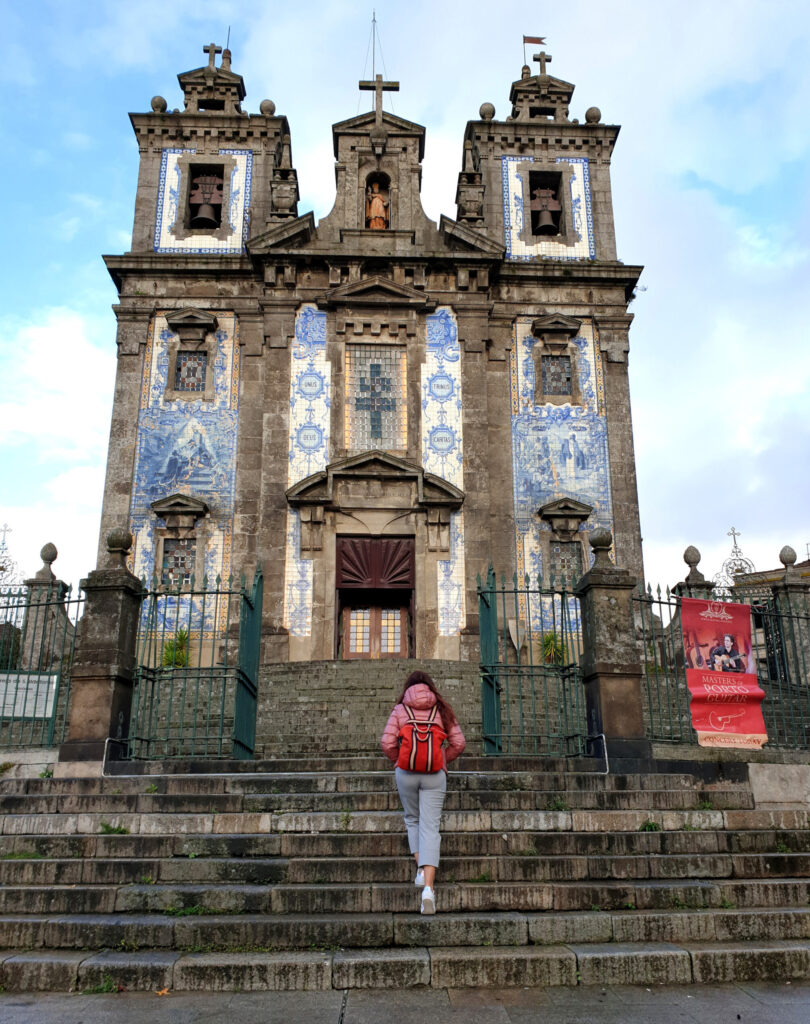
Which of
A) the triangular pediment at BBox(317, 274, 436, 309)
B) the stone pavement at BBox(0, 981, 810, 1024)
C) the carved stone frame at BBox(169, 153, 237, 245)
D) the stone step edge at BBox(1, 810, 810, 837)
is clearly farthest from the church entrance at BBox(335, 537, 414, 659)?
the stone pavement at BBox(0, 981, 810, 1024)

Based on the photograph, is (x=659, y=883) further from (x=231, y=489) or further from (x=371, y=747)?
(x=231, y=489)

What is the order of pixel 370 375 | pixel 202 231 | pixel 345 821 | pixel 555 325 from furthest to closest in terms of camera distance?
pixel 202 231 < pixel 555 325 < pixel 370 375 < pixel 345 821

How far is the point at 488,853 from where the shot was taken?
23.9ft

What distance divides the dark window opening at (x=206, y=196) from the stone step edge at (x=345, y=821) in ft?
57.7

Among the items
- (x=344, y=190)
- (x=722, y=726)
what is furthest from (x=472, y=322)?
(x=722, y=726)

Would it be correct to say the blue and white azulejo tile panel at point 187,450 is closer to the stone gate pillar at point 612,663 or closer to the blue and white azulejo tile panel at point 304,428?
the blue and white azulejo tile panel at point 304,428

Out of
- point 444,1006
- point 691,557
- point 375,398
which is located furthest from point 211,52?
point 444,1006

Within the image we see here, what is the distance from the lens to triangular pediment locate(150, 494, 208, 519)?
19.6 m

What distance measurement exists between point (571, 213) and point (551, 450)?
258 inches

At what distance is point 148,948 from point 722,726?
6.90 metres

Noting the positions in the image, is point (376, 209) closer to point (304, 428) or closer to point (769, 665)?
point (304, 428)

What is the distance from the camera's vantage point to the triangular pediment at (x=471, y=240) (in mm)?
21188

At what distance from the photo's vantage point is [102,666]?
10.1m

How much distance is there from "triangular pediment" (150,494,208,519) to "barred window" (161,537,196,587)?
1.85ft
